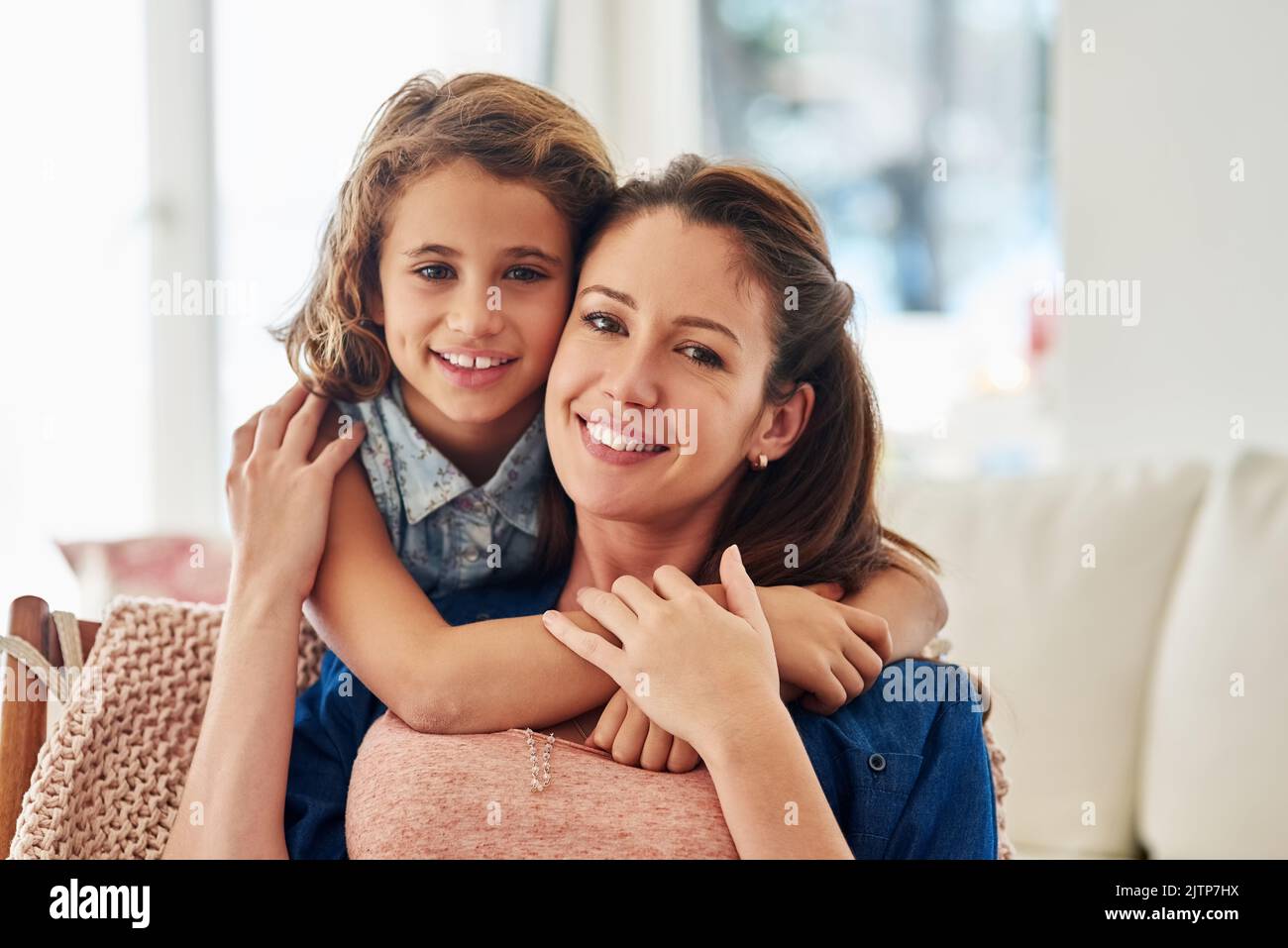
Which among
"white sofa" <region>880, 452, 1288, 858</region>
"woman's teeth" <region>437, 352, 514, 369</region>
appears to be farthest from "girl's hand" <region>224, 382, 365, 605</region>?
"white sofa" <region>880, 452, 1288, 858</region>

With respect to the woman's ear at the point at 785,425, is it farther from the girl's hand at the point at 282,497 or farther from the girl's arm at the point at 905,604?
the girl's hand at the point at 282,497

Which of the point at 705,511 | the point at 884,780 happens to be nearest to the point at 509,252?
the point at 705,511

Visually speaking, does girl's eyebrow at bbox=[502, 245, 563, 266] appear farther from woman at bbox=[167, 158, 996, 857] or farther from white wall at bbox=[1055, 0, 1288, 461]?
white wall at bbox=[1055, 0, 1288, 461]

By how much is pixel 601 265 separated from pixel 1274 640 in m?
1.00

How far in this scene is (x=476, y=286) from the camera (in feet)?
2.79

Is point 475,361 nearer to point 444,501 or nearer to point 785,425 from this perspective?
point 444,501

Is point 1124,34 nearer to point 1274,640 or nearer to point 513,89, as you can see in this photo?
point 1274,640

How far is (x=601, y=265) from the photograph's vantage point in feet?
2.78

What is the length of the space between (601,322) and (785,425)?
0.54 ft

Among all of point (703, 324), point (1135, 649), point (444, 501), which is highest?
point (703, 324)

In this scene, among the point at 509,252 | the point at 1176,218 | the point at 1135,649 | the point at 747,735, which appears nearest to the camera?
the point at 747,735

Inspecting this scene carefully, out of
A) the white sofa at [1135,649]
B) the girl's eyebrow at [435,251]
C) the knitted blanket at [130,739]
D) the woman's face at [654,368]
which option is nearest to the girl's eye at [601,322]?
the woman's face at [654,368]

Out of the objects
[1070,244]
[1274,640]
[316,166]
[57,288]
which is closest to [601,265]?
[1274,640]

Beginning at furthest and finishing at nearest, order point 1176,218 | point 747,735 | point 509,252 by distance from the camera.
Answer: point 1176,218
point 509,252
point 747,735
